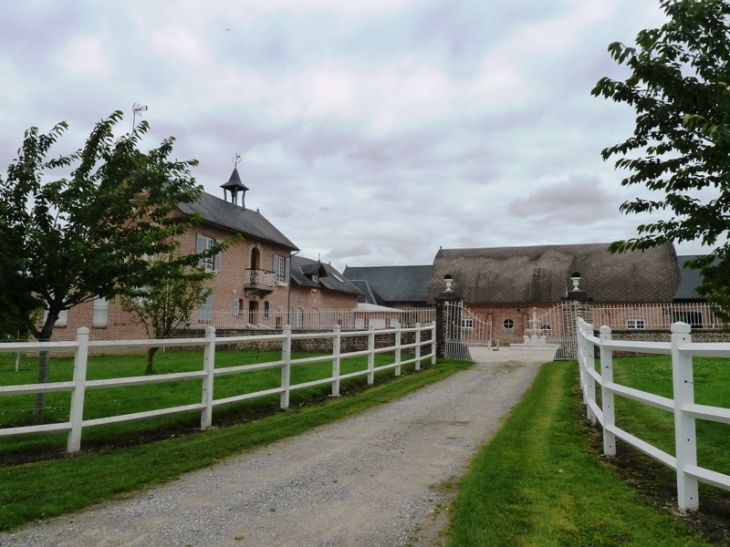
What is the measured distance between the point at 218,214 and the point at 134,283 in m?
22.2

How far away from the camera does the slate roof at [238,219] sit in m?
27.8

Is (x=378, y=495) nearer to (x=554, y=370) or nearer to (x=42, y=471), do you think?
(x=42, y=471)

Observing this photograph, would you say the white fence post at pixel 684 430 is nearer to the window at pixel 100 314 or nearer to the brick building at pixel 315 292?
the window at pixel 100 314

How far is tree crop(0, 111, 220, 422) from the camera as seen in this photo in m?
6.90

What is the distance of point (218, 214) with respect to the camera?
29172 millimetres

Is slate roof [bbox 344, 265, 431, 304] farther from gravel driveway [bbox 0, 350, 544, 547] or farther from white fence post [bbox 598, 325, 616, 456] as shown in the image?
white fence post [bbox 598, 325, 616, 456]

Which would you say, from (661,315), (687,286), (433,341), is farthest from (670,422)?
(687,286)

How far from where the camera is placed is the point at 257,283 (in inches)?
1191

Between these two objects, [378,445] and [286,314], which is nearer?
[378,445]

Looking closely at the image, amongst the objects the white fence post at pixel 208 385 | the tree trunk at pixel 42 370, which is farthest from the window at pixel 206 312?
the white fence post at pixel 208 385

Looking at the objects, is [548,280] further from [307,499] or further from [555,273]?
[307,499]

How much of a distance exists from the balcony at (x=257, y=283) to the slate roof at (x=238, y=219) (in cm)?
204

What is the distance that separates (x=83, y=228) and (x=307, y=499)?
506cm

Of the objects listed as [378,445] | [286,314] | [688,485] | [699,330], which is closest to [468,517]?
[688,485]
